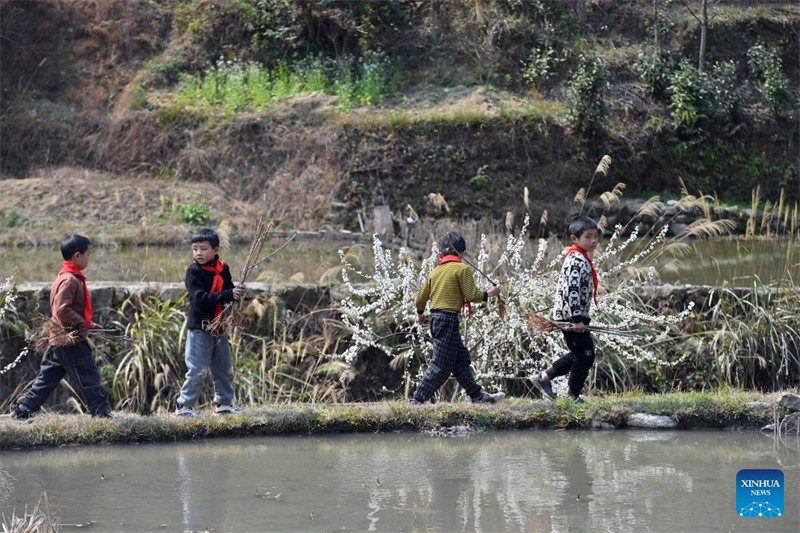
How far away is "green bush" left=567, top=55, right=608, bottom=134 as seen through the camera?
71.1 ft

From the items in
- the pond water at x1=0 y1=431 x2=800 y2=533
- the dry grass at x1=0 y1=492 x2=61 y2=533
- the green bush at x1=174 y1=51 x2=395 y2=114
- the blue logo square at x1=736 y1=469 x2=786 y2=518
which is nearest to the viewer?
the dry grass at x1=0 y1=492 x2=61 y2=533

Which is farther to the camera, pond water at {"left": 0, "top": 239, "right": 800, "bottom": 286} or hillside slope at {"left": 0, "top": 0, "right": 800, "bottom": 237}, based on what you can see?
hillside slope at {"left": 0, "top": 0, "right": 800, "bottom": 237}

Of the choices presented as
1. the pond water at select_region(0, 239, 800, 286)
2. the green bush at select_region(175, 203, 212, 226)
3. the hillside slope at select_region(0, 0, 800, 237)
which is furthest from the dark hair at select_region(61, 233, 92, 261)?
the hillside slope at select_region(0, 0, 800, 237)

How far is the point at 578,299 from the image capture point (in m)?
8.59

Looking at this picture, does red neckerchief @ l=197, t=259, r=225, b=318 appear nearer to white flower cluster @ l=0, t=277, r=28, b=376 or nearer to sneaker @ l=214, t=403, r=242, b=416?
sneaker @ l=214, t=403, r=242, b=416

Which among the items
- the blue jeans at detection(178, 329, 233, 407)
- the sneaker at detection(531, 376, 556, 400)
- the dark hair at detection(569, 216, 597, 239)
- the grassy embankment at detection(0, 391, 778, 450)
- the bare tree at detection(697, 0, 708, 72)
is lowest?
the grassy embankment at detection(0, 391, 778, 450)

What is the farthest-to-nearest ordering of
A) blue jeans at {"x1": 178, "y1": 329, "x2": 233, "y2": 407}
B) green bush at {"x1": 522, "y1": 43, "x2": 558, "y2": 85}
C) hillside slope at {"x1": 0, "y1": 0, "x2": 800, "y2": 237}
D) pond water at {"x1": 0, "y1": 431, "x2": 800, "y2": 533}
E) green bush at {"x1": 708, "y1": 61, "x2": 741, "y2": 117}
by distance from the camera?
1. green bush at {"x1": 522, "y1": 43, "x2": 558, "y2": 85}
2. green bush at {"x1": 708, "y1": 61, "x2": 741, "y2": 117}
3. hillside slope at {"x1": 0, "y1": 0, "x2": 800, "y2": 237}
4. blue jeans at {"x1": 178, "y1": 329, "x2": 233, "y2": 407}
5. pond water at {"x1": 0, "y1": 431, "x2": 800, "y2": 533}

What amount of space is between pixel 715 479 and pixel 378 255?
3.98m

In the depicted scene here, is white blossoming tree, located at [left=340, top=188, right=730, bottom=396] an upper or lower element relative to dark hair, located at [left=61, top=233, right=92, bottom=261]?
lower

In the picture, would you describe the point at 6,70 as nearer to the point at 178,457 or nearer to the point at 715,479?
the point at 178,457

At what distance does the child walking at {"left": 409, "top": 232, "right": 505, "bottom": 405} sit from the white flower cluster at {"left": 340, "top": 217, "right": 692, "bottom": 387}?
0.86 m

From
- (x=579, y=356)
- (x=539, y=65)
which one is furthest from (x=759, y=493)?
(x=539, y=65)

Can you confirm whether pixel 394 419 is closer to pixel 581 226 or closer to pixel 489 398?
pixel 489 398

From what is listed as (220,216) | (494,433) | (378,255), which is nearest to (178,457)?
(494,433)
